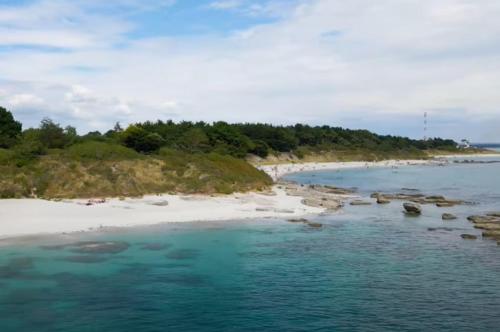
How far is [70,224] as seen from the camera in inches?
1432

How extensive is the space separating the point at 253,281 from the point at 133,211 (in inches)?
785

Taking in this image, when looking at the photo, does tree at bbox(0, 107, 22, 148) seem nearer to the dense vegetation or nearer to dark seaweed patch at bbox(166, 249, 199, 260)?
the dense vegetation

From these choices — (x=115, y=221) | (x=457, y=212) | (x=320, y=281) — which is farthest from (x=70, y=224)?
(x=457, y=212)

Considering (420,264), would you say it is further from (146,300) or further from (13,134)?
(13,134)

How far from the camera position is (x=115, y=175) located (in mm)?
49750

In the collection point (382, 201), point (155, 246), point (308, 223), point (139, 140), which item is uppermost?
point (139, 140)

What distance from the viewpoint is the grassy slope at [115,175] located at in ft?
151

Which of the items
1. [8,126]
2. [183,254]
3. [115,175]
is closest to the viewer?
[183,254]

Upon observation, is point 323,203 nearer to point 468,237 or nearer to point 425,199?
point 425,199

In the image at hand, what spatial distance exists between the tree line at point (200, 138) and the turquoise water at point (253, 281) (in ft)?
85.1

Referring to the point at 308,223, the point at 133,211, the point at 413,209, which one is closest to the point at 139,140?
the point at 133,211

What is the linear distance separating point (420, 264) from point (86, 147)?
38.5 meters

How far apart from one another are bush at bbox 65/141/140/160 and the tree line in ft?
10.7

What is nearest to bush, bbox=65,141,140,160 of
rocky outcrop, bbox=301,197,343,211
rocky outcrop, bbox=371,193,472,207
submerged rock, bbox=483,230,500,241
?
rocky outcrop, bbox=301,197,343,211
